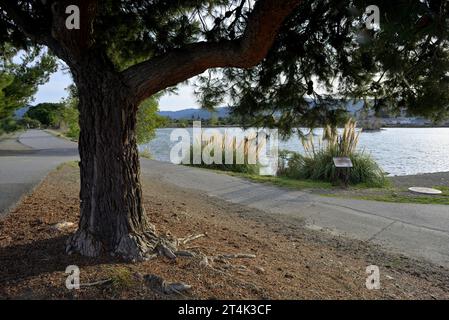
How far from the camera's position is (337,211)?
7.63 metres

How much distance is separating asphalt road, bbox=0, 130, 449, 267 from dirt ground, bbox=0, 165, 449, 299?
0.50 meters

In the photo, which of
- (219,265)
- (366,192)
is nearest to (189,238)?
(219,265)

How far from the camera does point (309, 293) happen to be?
11.4 ft

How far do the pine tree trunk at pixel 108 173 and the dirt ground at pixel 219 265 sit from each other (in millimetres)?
202

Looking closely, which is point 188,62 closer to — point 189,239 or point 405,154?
point 189,239

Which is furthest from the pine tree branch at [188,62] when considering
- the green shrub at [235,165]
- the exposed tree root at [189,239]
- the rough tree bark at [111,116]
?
the green shrub at [235,165]

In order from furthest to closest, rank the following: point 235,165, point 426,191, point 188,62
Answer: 1. point 235,165
2. point 426,191
3. point 188,62

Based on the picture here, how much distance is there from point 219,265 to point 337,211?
A: 439cm

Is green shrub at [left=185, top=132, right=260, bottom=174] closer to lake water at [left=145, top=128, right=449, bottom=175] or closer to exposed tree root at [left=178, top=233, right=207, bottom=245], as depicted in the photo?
lake water at [left=145, top=128, right=449, bottom=175]

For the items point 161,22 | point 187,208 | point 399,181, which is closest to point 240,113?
point 161,22

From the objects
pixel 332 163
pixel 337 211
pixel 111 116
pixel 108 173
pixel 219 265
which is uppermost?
pixel 111 116

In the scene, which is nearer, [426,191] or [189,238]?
[189,238]

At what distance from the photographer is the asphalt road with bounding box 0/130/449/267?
18.9ft

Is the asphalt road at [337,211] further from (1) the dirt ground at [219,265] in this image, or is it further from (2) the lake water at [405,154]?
(2) the lake water at [405,154]
